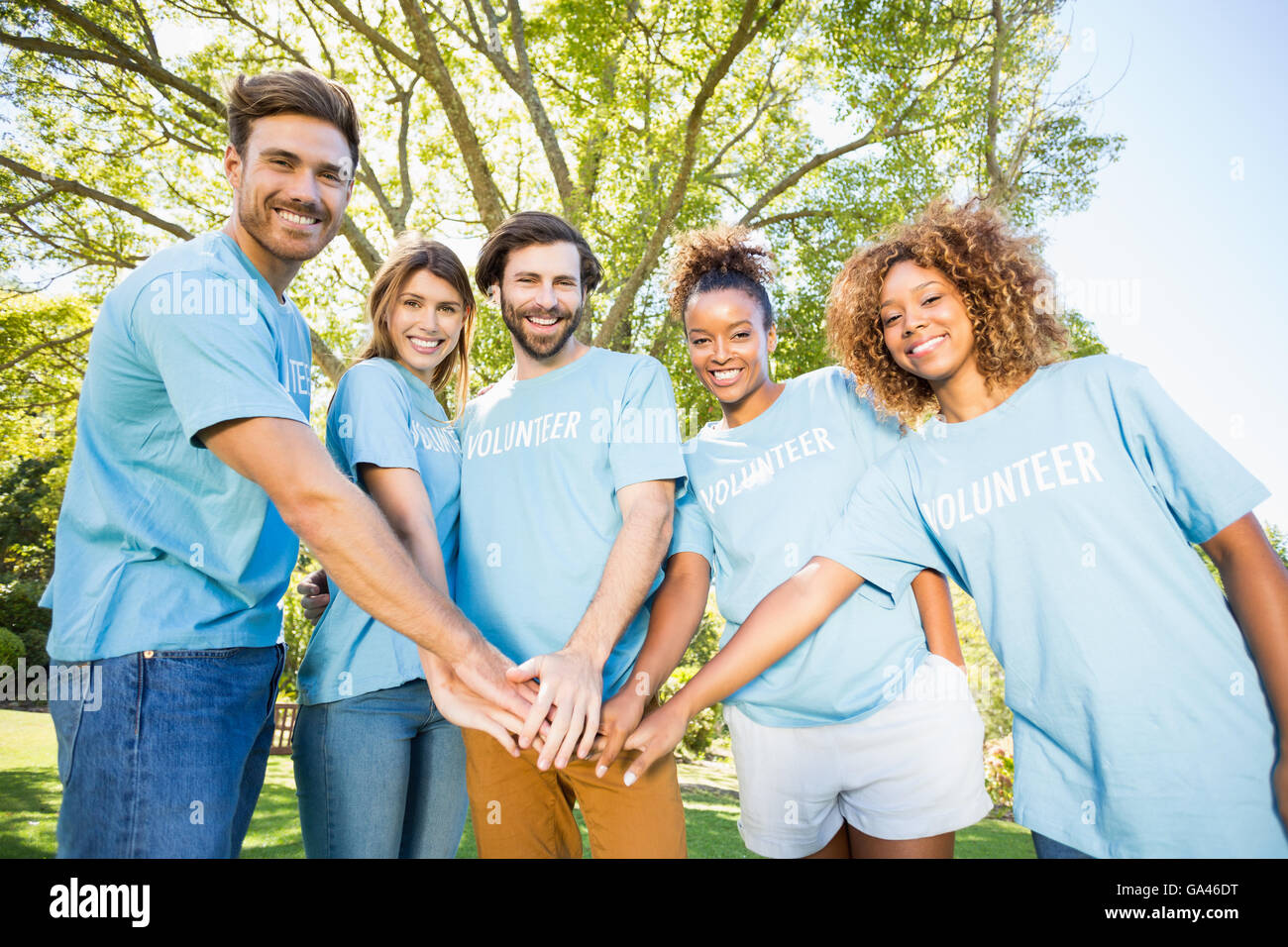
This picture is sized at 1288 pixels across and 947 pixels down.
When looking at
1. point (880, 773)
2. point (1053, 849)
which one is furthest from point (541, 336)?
point (1053, 849)

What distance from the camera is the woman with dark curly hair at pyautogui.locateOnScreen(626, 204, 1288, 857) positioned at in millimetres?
1691

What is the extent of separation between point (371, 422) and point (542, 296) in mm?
736

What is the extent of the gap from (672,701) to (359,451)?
3.87 feet

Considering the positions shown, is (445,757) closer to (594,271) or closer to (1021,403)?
(594,271)

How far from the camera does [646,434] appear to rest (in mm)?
2486

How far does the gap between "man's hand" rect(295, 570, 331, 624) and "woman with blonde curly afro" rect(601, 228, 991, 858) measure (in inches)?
47.0

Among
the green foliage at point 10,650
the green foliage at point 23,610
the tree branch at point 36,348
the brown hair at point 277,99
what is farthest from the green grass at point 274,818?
the green foliage at point 23,610

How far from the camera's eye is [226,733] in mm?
1891

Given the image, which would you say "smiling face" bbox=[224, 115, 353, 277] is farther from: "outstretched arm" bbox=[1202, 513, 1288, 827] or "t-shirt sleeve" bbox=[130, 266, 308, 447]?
"outstretched arm" bbox=[1202, 513, 1288, 827]

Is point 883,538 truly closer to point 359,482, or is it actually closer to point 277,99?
point 359,482

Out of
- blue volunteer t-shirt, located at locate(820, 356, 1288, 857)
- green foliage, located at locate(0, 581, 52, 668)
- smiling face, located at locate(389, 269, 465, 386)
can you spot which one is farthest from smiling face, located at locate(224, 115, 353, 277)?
green foliage, located at locate(0, 581, 52, 668)

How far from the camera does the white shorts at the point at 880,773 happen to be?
7.64 feet

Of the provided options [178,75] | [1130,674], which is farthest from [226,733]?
[178,75]

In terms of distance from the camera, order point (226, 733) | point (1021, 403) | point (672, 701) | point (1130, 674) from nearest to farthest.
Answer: point (1130, 674) → point (226, 733) → point (1021, 403) → point (672, 701)
